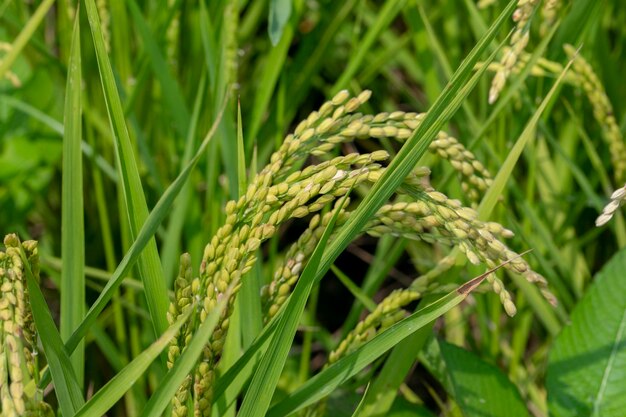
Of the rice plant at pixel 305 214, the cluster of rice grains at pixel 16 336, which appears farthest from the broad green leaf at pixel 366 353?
the cluster of rice grains at pixel 16 336

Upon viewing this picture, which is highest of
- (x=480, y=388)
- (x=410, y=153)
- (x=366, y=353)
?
(x=410, y=153)

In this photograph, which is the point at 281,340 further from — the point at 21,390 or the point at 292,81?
the point at 292,81

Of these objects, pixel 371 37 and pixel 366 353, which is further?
pixel 371 37

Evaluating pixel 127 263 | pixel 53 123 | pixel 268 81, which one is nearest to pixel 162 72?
pixel 268 81

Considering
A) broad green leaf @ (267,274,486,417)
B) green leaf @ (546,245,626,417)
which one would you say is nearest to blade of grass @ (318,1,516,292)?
broad green leaf @ (267,274,486,417)

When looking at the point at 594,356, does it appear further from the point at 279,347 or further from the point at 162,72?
the point at 162,72

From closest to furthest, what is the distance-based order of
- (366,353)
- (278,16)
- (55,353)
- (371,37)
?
(55,353), (366,353), (278,16), (371,37)

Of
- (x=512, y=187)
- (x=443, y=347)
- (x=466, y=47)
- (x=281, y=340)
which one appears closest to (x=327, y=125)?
(x=281, y=340)
